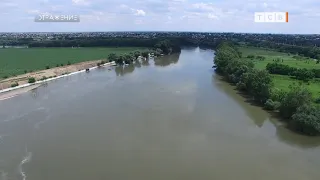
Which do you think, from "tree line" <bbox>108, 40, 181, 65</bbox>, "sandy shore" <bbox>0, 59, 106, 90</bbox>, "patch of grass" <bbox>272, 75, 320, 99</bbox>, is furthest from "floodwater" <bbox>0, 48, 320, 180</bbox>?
"tree line" <bbox>108, 40, 181, 65</bbox>

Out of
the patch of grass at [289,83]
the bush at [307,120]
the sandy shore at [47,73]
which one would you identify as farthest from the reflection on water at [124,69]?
the bush at [307,120]

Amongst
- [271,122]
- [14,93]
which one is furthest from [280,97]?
[14,93]

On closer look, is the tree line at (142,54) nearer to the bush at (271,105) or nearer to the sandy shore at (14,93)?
the sandy shore at (14,93)

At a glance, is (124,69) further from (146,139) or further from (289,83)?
(146,139)

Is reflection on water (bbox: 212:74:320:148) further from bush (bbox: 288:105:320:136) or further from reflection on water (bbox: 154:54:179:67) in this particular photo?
reflection on water (bbox: 154:54:179:67)

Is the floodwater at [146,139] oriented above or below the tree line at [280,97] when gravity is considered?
below

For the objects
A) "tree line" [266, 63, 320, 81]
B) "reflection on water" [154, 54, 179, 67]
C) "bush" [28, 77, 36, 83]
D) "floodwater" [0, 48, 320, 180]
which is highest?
"reflection on water" [154, 54, 179, 67]
